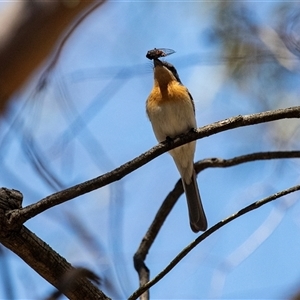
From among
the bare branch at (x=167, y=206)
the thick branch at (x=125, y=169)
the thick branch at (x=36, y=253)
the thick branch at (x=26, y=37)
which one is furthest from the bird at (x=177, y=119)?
the thick branch at (x=26, y=37)

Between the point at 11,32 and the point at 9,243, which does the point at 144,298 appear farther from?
the point at 11,32

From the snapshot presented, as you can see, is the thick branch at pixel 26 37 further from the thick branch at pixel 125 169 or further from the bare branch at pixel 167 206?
the bare branch at pixel 167 206

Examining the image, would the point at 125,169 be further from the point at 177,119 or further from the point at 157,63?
the point at 157,63

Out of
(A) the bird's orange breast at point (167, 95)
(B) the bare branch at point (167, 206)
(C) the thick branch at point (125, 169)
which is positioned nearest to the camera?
(C) the thick branch at point (125, 169)

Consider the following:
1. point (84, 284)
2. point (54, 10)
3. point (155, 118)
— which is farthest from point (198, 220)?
point (54, 10)

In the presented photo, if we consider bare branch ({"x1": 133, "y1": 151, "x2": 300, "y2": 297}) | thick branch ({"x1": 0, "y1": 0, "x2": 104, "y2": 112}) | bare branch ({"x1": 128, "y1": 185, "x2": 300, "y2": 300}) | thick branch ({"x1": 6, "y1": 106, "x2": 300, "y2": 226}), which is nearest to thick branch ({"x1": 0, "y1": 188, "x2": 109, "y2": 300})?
thick branch ({"x1": 6, "y1": 106, "x2": 300, "y2": 226})

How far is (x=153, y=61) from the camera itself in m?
4.39

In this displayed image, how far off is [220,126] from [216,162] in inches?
54.9

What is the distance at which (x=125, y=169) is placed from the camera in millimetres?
2387

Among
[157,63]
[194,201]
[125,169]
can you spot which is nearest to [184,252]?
[125,169]

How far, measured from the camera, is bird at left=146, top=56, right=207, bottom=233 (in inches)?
170

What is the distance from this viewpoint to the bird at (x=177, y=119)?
14.1 feet

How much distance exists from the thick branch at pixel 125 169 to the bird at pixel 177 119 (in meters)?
1.48

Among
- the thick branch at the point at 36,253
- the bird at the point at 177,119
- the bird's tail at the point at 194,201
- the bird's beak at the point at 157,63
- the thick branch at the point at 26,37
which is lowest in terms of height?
the thick branch at the point at 26,37
